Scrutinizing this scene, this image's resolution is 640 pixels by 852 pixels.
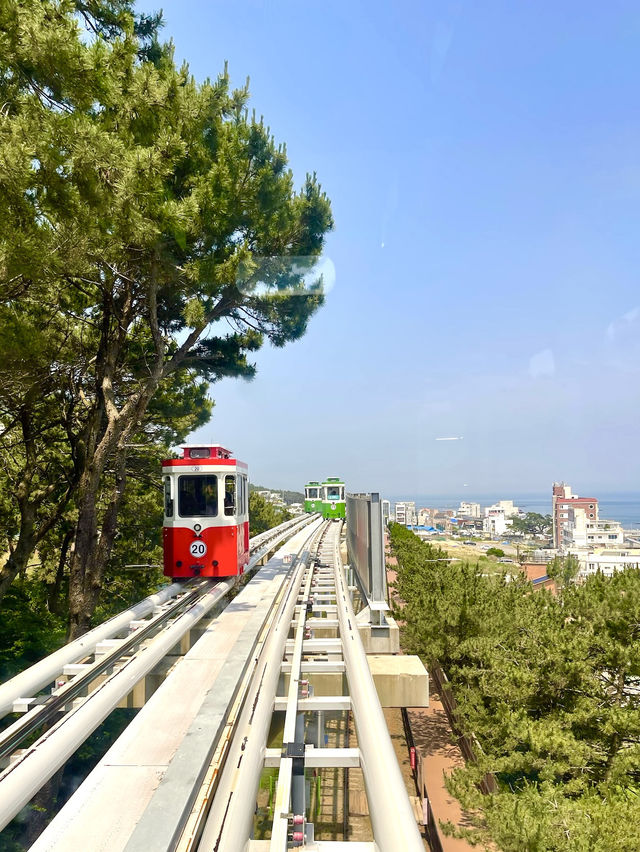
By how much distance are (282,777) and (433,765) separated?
15295mm

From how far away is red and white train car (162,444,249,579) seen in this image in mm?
9531

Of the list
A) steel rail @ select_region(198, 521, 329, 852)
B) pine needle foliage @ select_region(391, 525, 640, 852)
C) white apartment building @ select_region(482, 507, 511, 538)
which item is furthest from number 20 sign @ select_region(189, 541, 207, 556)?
white apartment building @ select_region(482, 507, 511, 538)

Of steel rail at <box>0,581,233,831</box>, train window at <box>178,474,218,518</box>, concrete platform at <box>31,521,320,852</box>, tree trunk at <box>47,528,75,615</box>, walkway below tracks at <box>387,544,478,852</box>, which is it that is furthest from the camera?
Answer: tree trunk at <box>47,528,75,615</box>

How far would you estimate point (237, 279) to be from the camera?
1016cm

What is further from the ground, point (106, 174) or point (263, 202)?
point (263, 202)

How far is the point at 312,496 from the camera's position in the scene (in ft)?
127

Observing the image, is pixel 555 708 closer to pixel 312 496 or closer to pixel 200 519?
pixel 200 519

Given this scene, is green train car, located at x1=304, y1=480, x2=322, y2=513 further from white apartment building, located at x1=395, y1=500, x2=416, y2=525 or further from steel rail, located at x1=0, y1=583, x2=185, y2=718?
white apartment building, located at x1=395, y1=500, x2=416, y2=525

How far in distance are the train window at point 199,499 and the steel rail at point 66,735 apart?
3251mm

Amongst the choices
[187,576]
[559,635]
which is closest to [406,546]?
[559,635]

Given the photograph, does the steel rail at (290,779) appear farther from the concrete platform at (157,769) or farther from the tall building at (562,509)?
the tall building at (562,509)

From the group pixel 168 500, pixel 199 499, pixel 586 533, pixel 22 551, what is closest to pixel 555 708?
pixel 199 499

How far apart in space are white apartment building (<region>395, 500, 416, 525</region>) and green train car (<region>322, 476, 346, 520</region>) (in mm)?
100084

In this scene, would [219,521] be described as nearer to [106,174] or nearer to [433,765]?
[106,174]
